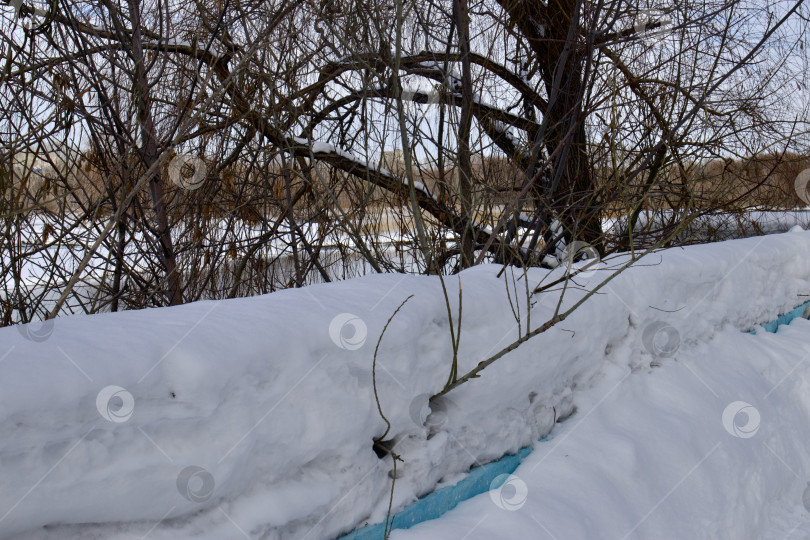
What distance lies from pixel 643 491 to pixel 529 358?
22.8 inches

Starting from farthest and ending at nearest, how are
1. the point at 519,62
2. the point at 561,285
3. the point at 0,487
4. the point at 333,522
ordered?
the point at 519,62
the point at 561,285
the point at 333,522
the point at 0,487

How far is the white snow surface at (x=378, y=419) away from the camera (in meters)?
1.16

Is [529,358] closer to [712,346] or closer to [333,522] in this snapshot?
[333,522]

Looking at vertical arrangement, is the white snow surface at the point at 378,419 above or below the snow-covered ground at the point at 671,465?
above

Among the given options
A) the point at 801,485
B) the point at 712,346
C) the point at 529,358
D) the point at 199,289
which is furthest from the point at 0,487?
the point at 712,346

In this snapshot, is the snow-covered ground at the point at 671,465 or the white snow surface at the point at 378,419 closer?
the white snow surface at the point at 378,419

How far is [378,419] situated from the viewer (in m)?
1.68

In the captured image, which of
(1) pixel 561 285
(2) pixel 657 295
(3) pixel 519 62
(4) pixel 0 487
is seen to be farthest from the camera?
(3) pixel 519 62

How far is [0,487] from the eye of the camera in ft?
3.41

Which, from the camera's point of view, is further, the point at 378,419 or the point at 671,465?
the point at 671,465

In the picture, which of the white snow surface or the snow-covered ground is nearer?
the white snow surface

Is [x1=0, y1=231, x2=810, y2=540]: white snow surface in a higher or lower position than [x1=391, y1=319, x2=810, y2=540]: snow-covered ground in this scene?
higher

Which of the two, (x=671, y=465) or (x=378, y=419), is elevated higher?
(x=378, y=419)

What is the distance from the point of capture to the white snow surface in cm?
116
